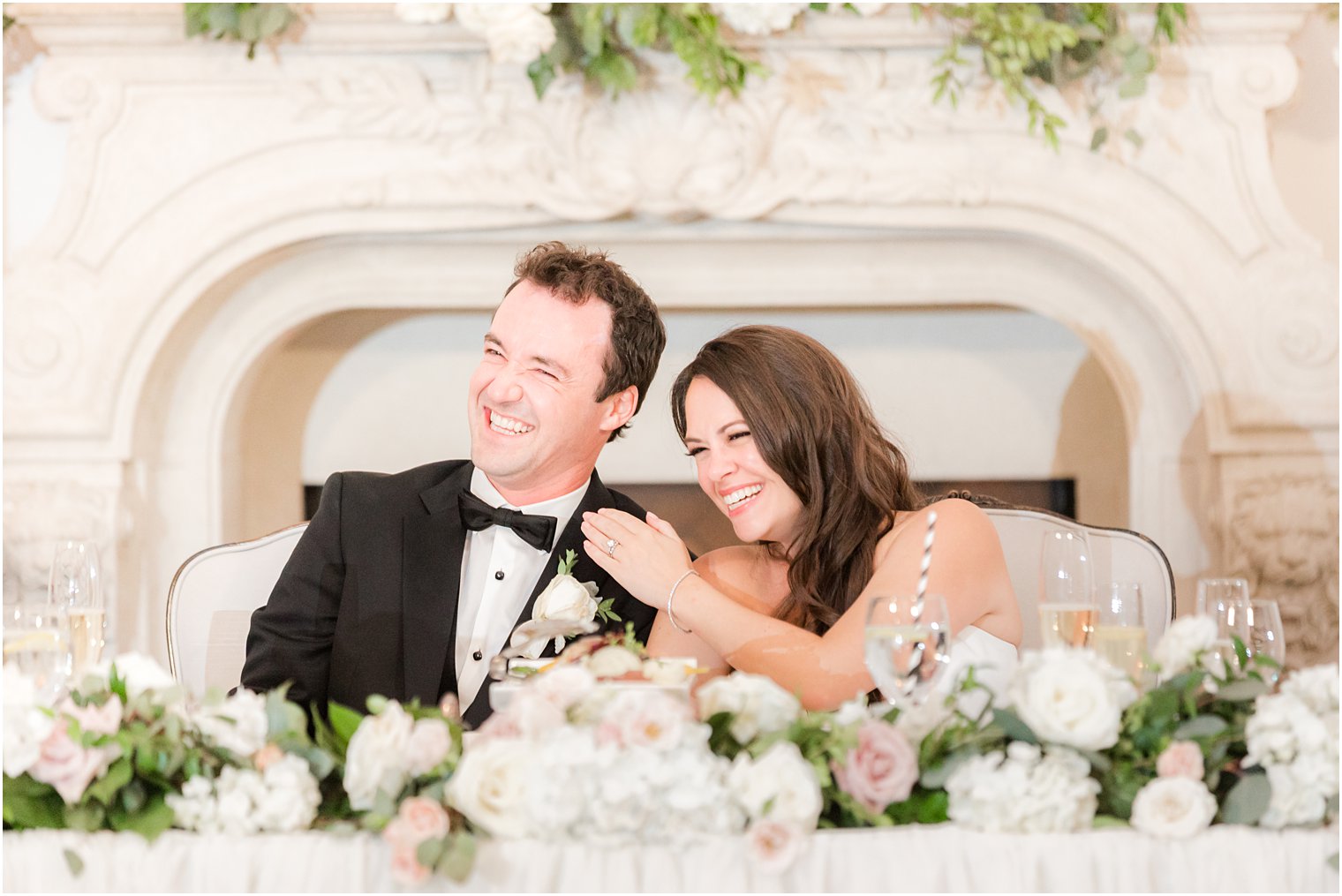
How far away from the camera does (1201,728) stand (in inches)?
46.8

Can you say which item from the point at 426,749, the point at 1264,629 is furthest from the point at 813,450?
the point at 426,749

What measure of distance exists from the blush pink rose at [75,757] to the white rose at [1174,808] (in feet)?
3.04

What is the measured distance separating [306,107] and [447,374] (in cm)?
98

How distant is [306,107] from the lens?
335cm

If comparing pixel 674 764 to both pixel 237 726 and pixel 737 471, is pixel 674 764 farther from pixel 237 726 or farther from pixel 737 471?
pixel 737 471

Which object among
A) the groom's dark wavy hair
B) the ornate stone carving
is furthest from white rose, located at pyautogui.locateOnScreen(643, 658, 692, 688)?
the ornate stone carving

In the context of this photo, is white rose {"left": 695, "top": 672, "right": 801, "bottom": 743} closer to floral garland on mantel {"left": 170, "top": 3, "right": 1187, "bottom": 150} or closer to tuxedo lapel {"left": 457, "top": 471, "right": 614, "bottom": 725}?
tuxedo lapel {"left": 457, "top": 471, "right": 614, "bottom": 725}

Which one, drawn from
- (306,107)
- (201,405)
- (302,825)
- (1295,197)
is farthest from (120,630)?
(1295,197)

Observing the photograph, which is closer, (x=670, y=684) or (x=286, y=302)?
(x=670, y=684)

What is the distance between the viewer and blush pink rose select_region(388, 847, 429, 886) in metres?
1.08

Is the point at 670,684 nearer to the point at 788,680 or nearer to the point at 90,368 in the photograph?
the point at 788,680

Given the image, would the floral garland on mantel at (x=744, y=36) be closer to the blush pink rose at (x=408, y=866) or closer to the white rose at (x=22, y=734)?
A: the white rose at (x=22, y=734)

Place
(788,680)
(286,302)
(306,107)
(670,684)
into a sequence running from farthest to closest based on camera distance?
(286,302), (306,107), (788,680), (670,684)

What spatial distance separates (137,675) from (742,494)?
1.07 meters
